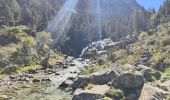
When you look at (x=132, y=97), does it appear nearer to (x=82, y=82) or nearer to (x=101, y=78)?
(x=101, y=78)

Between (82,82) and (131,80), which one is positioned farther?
(82,82)

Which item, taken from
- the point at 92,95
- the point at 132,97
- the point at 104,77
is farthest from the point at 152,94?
the point at 104,77

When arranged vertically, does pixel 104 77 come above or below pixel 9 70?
below

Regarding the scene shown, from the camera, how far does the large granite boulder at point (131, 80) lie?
53.4 meters

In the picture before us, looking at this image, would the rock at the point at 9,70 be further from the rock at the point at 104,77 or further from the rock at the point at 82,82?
the rock at the point at 104,77

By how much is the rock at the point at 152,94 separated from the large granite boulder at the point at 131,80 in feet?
11.8

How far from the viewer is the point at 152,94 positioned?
47031mm

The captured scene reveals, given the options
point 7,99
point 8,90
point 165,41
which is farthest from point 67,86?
point 165,41

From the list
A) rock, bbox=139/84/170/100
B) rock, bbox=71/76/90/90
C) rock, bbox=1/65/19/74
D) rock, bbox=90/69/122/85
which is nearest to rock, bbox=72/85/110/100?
rock, bbox=139/84/170/100

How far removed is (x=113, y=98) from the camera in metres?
49.4

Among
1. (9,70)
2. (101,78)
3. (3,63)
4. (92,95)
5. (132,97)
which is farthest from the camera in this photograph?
(3,63)

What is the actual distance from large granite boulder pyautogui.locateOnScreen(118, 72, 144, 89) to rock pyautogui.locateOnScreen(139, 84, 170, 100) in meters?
3.59

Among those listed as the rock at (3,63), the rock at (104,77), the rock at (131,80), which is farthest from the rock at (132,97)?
the rock at (3,63)

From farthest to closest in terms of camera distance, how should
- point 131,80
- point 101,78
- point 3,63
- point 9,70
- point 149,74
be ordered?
point 3,63
point 9,70
point 149,74
point 101,78
point 131,80
